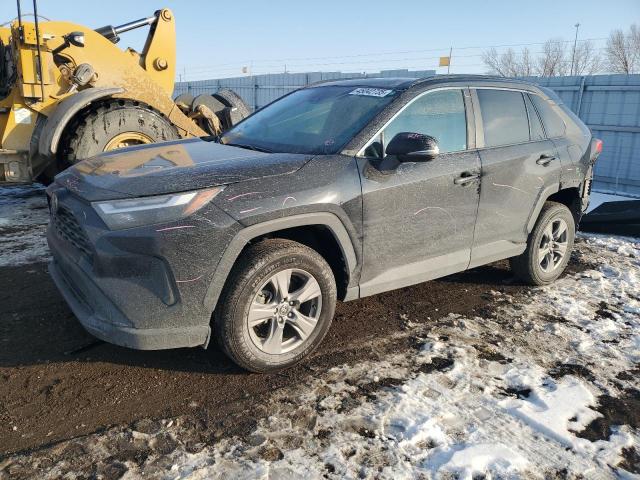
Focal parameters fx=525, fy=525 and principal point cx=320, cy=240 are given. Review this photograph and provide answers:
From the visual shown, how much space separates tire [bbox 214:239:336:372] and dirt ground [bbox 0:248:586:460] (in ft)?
0.54

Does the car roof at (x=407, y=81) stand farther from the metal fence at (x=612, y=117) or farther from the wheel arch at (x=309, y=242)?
the metal fence at (x=612, y=117)

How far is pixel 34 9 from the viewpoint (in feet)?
18.9

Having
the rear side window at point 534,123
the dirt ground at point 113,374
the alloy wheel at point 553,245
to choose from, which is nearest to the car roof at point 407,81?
the rear side window at point 534,123

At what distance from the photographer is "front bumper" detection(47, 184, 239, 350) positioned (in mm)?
2732

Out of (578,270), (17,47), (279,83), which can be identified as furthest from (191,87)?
(578,270)

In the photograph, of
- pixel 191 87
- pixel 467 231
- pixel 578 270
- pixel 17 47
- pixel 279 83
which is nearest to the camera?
pixel 467 231

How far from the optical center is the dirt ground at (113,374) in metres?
2.76

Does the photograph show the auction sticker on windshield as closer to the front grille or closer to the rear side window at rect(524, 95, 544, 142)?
the rear side window at rect(524, 95, 544, 142)

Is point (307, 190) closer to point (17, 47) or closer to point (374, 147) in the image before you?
point (374, 147)

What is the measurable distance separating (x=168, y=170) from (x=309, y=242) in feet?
3.19

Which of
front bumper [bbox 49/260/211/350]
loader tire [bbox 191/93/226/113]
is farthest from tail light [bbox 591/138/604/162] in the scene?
loader tire [bbox 191/93/226/113]

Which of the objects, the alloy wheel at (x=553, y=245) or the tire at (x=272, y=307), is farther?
the alloy wheel at (x=553, y=245)

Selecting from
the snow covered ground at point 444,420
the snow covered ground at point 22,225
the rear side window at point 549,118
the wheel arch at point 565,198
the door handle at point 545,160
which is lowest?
the snow covered ground at point 444,420

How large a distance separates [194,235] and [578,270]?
430 centimetres
